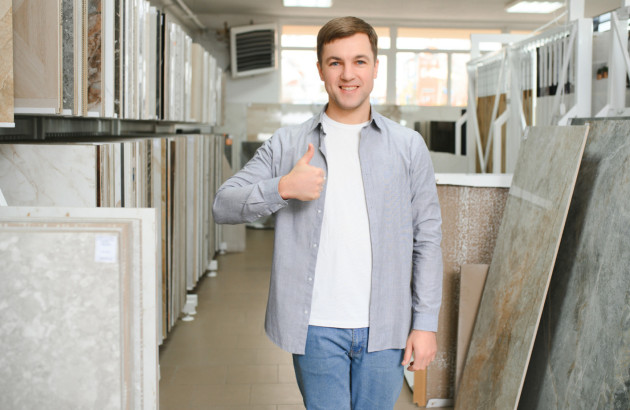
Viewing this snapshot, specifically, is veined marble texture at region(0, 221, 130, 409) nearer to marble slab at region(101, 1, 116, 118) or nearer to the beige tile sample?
marble slab at region(101, 1, 116, 118)

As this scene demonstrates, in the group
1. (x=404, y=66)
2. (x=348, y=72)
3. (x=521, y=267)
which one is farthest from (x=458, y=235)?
(x=404, y=66)

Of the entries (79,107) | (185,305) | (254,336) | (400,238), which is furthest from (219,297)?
(400,238)

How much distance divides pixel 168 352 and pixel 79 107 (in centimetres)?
209

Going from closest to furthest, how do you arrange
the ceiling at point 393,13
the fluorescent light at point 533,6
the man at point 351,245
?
the man at point 351,245
the fluorescent light at point 533,6
the ceiling at point 393,13

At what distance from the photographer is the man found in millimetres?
1566

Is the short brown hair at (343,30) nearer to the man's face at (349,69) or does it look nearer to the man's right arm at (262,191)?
the man's face at (349,69)

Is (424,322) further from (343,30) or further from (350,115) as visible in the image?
(343,30)

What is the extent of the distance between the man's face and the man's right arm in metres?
0.17

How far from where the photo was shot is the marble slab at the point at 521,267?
2.17m

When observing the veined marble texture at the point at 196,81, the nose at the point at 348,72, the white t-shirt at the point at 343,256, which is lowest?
the white t-shirt at the point at 343,256

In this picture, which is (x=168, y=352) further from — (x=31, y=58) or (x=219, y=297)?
(x=31, y=58)

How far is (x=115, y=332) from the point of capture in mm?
1320

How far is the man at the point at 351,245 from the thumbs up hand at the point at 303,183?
2.5 inches

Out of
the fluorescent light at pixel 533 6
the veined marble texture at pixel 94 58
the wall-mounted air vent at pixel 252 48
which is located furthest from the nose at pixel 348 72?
the wall-mounted air vent at pixel 252 48
